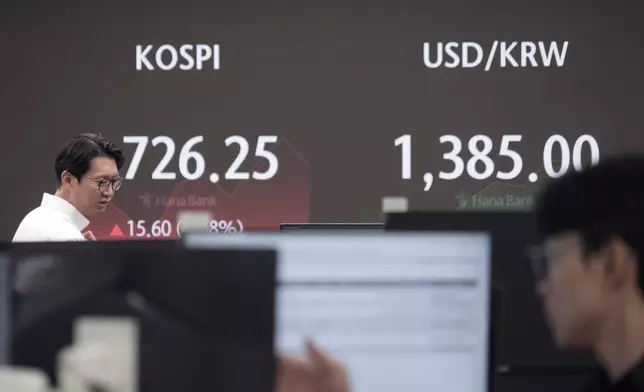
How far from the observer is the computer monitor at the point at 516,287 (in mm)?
1399

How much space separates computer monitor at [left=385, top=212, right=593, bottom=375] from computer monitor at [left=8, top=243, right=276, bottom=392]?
1.73ft

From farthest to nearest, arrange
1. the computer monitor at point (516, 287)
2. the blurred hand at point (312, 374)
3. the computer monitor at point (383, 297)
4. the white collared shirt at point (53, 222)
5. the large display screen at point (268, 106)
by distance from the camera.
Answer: the large display screen at point (268, 106) → the white collared shirt at point (53, 222) → the computer monitor at point (516, 287) → the computer monitor at point (383, 297) → the blurred hand at point (312, 374)

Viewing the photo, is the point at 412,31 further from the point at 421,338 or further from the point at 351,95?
the point at 421,338

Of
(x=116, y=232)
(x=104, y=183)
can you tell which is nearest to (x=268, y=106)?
(x=116, y=232)

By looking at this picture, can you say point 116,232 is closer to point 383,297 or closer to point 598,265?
point 383,297

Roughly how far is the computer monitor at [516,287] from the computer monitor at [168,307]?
0.53 meters

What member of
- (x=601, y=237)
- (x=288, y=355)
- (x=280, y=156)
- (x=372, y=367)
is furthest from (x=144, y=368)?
(x=280, y=156)

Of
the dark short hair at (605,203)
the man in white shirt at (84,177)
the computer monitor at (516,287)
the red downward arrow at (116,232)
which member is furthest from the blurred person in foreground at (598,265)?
the red downward arrow at (116,232)

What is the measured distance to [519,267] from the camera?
1.41 metres

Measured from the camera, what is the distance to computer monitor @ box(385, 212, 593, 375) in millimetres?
1399

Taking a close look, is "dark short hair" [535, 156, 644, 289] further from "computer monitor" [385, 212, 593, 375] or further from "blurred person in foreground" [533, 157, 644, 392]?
"computer monitor" [385, 212, 593, 375]

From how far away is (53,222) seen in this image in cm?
Result: 281

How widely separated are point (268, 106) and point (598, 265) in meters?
2.91

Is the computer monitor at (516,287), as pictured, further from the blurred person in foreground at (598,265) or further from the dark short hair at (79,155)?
the dark short hair at (79,155)
